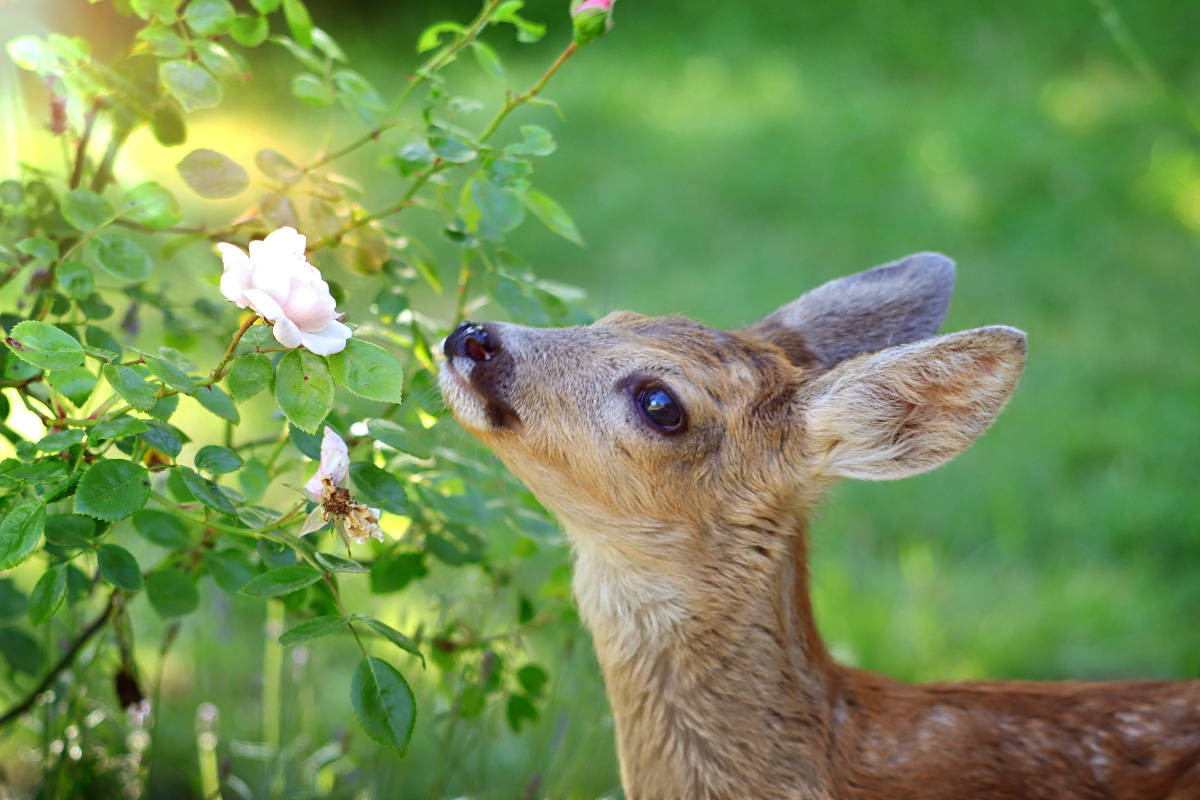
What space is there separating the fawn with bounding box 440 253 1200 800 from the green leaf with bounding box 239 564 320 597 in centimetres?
76

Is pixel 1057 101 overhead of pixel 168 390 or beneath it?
overhead

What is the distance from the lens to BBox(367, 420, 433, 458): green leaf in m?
2.48

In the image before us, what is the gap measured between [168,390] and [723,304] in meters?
5.07

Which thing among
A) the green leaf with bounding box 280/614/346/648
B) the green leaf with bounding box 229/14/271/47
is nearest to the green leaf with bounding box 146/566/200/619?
the green leaf with bounding box 280/614/346/648

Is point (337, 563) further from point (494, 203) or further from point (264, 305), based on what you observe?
point (494, 203)

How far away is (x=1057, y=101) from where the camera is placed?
344 inches

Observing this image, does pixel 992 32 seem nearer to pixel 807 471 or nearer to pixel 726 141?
pixel 726 141

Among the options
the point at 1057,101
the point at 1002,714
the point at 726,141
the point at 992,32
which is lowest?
the point at 1002,714

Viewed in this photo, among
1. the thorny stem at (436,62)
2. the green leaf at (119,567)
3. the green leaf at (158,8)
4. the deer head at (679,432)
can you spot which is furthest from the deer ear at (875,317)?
the green leaf at (119,567)

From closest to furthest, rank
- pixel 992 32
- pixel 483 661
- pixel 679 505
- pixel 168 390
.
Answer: pixel 168 390 < pixel 679 505 < pixel 483 661 < pixel 992 32

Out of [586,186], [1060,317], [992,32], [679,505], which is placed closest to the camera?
[679,505]

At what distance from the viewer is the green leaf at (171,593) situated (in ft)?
8.96

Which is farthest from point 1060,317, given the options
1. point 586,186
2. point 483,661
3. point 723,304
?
point 483,661

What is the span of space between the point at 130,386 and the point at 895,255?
5.84 meters
